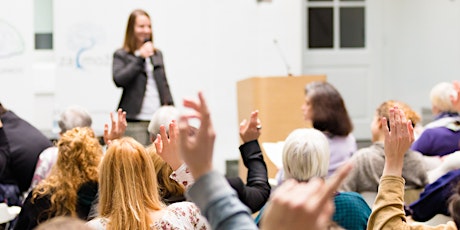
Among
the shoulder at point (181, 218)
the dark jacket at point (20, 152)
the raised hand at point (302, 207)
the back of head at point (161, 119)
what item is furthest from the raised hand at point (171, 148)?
the dark jacket at point (20, 152)

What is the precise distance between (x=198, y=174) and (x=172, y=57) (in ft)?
25.1

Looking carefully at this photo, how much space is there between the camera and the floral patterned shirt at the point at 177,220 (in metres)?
2.96

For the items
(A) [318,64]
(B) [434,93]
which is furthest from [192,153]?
(A) [318,64]

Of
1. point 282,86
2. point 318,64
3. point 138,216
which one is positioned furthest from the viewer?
point 318,64

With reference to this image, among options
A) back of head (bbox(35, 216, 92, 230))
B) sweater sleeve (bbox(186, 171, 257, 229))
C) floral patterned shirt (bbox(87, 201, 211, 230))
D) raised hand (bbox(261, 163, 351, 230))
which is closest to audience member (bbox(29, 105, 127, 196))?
floral patterned shirt (bbox(87, 201, 211, 230))

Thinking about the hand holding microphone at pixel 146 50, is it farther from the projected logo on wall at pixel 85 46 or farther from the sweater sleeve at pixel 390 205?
the sweater sleeve at pixel 390 205

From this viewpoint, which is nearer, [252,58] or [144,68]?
[144,68]

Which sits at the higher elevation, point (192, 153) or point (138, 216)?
Result: point (192, 153)

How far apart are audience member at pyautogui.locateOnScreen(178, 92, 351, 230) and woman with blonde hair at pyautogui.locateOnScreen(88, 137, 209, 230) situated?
1256 millimetres

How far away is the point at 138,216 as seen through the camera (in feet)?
9.75

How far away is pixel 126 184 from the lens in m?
3.04

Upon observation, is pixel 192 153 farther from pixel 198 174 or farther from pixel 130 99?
pixel 130 99

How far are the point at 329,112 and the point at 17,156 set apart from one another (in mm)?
1892

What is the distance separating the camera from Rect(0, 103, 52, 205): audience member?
5.35 meters
